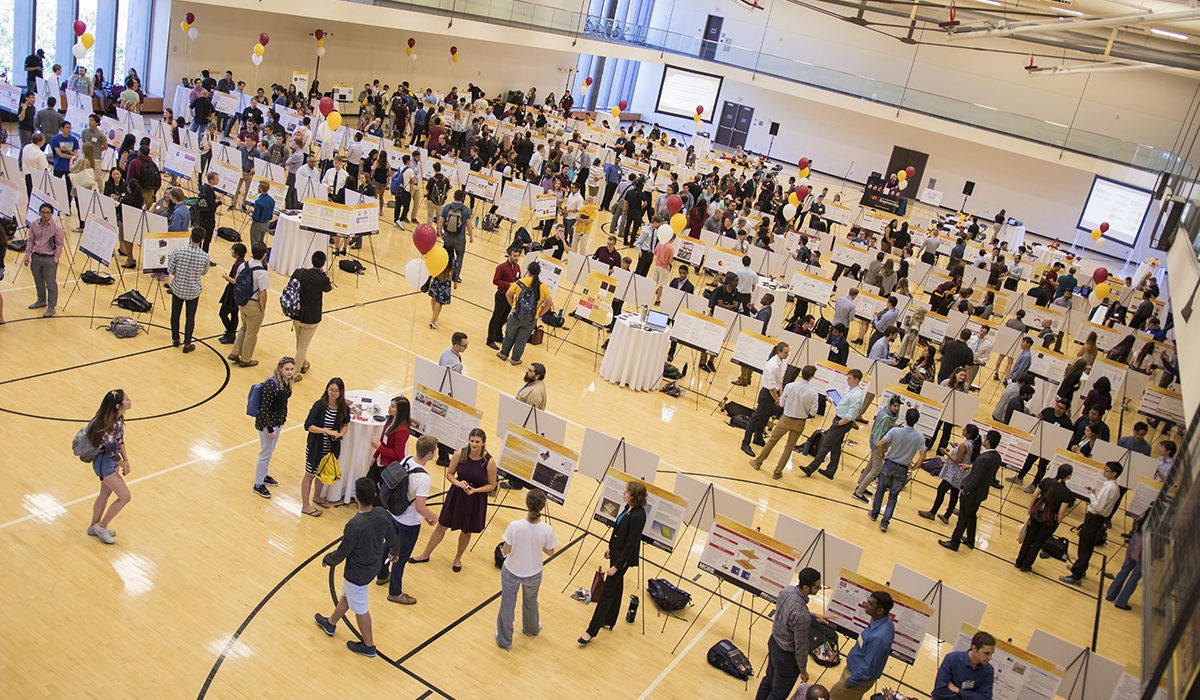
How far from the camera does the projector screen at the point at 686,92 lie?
141 feet

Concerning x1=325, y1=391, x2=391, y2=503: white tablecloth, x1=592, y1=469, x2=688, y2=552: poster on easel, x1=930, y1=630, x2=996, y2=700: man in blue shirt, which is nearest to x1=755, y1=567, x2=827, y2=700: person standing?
x1=930, y1=630, x2=996, y2=700: man in blue shirt

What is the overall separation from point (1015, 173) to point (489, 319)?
33188 mm

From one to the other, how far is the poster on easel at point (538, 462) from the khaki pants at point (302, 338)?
142 inches

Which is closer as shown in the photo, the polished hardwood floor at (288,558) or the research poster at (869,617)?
A: the polished hardwood floor at (288,558)

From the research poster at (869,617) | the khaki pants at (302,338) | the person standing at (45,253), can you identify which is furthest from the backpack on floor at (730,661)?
the person standing at (45,253)

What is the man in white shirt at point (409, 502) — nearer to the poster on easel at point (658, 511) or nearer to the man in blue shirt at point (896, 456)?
the poster on easel at point (658, 511)

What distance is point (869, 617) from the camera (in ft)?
25.1

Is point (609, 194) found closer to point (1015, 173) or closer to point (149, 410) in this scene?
point (149, 410)

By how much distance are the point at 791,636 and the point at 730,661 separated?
1.31 metres

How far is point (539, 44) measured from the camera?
115 ft

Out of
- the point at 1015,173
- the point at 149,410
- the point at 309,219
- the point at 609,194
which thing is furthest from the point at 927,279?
the point at 1015,173

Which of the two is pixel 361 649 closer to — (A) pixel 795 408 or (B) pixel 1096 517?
(A) pixel 795 408

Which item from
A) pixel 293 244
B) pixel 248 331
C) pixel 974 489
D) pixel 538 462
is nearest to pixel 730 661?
pixel 538 462

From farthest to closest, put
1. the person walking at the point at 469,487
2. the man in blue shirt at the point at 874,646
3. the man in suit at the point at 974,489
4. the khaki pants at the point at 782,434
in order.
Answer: the khaki pants at the point at 782,434, the man in suit at the point at 974,489, the person walking at the point at 469,487, the man in blue shirt at the point at 874,646
